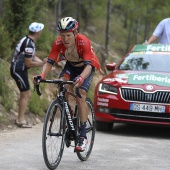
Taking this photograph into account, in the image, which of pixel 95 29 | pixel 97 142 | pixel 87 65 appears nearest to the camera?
pixel 87 65

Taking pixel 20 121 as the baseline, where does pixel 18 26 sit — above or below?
above

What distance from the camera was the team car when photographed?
9.69 metres

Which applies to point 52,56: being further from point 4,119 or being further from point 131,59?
point 131,59

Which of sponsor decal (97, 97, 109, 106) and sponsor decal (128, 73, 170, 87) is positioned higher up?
sponsor decal (128, 73, 170, 87)

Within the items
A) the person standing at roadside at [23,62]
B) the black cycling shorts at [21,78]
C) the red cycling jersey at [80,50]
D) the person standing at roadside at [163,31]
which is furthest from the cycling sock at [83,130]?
the person standing at roadside at [163,31]

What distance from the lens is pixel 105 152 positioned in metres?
8.09

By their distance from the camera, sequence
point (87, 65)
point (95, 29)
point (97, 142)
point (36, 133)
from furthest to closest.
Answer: point (95, 29)
point (36, 133)
point (97, 142)
point (87, 65)

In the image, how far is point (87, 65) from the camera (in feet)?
22.4

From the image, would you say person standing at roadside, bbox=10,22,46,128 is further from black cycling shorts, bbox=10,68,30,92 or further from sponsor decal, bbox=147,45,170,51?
sponsor decal, bbox=147,45,170,51

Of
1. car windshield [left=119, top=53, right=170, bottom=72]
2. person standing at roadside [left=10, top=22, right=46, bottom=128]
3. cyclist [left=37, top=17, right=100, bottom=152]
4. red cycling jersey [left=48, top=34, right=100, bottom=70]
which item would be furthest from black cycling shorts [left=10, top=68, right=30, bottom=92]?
red cycling jersey [left=48, top=34, right=100, bottom=70]

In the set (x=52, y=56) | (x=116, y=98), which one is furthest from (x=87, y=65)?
Result: (x=116, y=98)

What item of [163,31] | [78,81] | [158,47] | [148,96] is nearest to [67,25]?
[78,81]

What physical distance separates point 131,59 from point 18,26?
4155mm

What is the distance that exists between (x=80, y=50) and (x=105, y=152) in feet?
6.07
